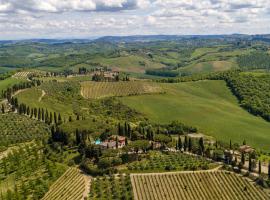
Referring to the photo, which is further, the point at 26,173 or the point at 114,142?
the point at 114,142

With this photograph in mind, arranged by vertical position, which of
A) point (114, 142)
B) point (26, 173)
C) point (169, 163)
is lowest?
point (26, 173)

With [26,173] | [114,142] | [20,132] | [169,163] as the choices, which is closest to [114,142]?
[114,142]

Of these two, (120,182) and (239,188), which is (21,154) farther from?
(239,188)

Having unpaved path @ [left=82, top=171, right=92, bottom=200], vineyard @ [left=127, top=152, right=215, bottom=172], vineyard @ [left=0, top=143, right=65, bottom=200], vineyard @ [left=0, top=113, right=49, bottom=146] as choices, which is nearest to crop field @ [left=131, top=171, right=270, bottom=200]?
vineyard @ [left=127, top=152, right=215, bottom=172]

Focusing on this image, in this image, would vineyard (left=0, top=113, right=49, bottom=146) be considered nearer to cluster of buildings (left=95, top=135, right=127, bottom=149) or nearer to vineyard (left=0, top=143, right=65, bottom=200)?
vineyard (left=0, top=143, right=65, bottom=200)

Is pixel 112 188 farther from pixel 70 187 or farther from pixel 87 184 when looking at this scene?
pixel 70 187

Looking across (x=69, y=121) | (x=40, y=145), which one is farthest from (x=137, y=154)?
(x=69, y=121)

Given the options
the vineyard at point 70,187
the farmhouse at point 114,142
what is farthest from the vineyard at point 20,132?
the vineyard at point 70,187
